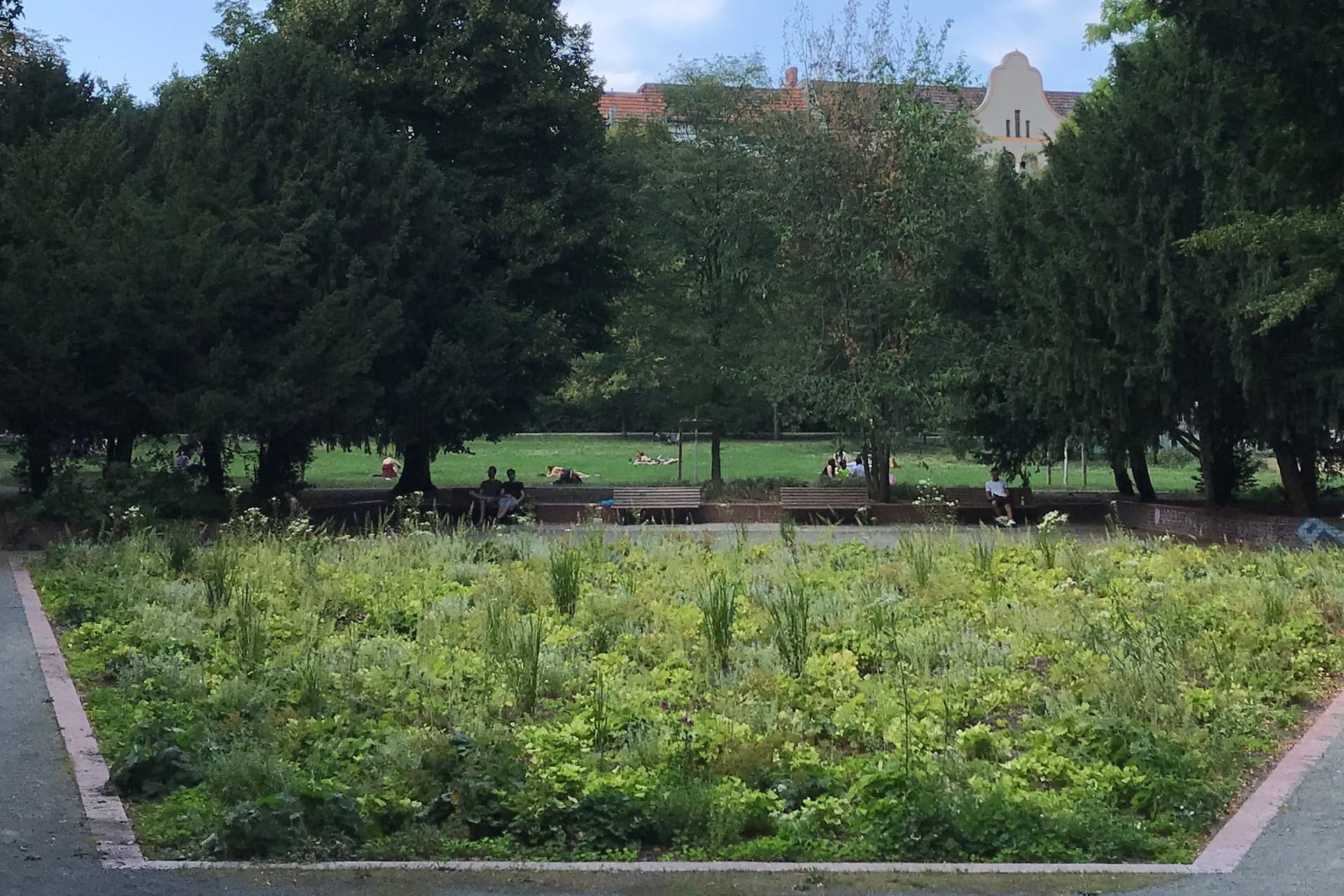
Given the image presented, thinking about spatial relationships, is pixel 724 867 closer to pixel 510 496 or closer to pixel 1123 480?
pixel 510 496

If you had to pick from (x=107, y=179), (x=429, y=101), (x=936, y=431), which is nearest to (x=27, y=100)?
(x=107, y=179)

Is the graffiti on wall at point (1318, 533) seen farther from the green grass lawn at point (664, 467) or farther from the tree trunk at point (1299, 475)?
the green grass lawn at point (664, 467)

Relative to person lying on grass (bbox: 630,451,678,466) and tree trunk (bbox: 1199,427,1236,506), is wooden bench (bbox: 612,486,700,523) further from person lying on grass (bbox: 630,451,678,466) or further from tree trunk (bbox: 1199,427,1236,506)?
person lying on grass (bbox: 630,451,678,466)

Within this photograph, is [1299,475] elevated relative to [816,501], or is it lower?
elevated

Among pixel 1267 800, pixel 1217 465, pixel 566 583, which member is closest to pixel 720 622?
pixel 566 583

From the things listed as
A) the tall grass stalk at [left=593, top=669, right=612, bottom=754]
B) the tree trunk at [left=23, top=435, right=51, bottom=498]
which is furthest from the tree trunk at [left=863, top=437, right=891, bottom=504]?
the tall grass stalk at [left=593, top=669, right=612, bottom=754]

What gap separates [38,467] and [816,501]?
42.3ft

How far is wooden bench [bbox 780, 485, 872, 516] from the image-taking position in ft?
84.5

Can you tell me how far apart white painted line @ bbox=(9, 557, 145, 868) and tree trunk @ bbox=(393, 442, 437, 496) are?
16747 mm

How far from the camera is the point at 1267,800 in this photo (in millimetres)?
6973

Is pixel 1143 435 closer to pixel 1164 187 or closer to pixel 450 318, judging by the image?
pixel 1164 187

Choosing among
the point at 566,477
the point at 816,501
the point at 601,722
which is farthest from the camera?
the point at 566,477

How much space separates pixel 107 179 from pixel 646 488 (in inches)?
414

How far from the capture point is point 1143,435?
2262 cm
